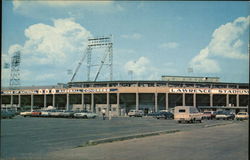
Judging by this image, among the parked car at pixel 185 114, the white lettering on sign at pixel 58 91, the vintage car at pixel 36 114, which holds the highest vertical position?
the white lettering on sign at pixel 58 91

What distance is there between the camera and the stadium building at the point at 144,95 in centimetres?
7625

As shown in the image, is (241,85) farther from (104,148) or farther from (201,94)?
(104,148)

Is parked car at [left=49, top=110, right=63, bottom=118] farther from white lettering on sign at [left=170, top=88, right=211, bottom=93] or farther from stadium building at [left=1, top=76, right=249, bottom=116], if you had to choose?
white lettering on sign at [left=170, top=88, right=211, bottom=93]

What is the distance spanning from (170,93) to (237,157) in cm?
6658

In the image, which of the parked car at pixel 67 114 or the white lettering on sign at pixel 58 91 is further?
the white lettering on sign at pixel 58 91

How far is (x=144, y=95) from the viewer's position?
264 feet

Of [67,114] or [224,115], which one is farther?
[67,114]

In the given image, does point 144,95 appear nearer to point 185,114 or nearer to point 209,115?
point 209,115

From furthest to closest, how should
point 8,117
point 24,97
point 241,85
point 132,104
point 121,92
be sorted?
1. point 24,97
2. point 241,85
3. point 132,104
4. point 121,92
5. point 8,117

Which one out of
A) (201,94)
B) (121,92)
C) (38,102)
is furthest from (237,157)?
(38,102)

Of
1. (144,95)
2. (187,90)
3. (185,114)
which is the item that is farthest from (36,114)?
(187,90)

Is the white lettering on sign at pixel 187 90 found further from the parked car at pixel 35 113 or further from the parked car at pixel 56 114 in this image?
the parked car at pixel 35 113

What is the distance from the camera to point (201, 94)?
80.6 metres

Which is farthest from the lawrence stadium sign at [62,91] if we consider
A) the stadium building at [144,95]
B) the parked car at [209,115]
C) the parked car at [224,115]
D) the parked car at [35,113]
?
the parked car at [224,115]
